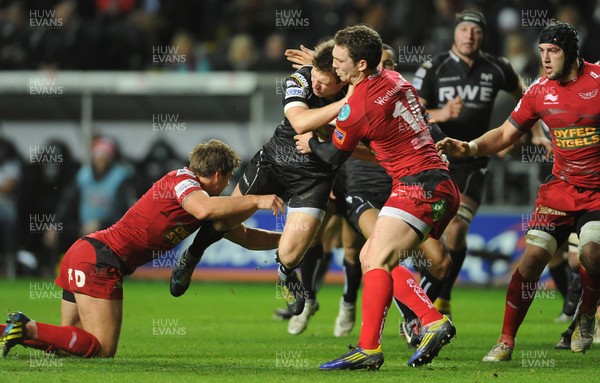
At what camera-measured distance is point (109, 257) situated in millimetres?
8188

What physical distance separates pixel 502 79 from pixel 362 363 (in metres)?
4.61

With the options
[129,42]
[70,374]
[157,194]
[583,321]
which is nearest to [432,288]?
[583,321]

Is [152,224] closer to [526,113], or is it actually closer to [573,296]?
[526,113]

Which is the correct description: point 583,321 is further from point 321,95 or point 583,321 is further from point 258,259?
point 258,259

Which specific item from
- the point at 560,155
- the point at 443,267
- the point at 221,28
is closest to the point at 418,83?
the point at 443,267

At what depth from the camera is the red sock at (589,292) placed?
8.38 m

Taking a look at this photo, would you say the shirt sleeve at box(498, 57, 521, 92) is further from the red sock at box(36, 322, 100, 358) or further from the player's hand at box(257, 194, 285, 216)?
the red sock at box(36, 322, 100, 358)

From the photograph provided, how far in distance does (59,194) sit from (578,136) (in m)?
12.3

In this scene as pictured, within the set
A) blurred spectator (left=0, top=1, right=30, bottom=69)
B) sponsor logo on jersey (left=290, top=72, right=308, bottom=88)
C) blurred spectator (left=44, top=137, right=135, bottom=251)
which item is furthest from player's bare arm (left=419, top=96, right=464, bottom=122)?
blurred spectator (left=0, top=1, right=30, bottom=69)

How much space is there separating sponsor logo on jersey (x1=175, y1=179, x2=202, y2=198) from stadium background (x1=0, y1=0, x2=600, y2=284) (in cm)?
861

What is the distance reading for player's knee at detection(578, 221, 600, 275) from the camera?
806 cm

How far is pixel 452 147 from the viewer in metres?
8.09

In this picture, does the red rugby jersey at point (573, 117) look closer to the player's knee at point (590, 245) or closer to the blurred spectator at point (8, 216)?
the player's knee at point (590, 245)

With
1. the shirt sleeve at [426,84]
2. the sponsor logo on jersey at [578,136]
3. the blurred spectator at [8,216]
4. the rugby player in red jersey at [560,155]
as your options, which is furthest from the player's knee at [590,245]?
the blurred spectator at [8,216]
